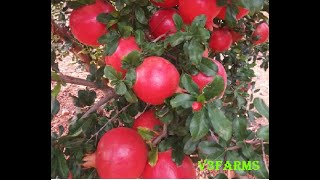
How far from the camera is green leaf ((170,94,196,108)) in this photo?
2.28ft

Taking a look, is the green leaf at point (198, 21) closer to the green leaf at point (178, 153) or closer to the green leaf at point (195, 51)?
the green leaf at point (195, 51)

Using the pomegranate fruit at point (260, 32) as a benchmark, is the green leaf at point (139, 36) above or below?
above

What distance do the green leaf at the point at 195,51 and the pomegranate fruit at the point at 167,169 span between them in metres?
0.22

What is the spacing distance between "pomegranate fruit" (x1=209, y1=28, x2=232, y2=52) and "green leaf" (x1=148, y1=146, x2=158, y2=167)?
33 cm

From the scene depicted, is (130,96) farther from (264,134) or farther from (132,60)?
(264,134)

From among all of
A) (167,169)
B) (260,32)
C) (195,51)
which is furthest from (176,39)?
(260,32)

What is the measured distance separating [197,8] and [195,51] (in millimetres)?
103

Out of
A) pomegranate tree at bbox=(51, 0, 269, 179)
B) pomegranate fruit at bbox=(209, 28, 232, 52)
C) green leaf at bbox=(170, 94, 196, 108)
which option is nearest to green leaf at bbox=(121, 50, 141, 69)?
pomegranate tree at bbox=(51, 0, 269, 179)

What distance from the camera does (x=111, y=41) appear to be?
84 centimetres

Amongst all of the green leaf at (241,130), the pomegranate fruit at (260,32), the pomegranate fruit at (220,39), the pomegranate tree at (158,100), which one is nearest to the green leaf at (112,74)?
the pomegranate tree at (158,100)

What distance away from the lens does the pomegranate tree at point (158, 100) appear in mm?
704

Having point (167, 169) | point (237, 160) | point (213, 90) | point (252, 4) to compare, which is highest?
point (252, 4)

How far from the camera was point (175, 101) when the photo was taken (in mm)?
693
